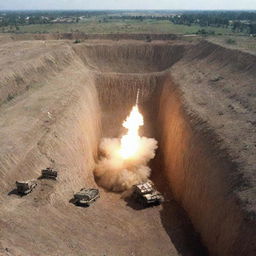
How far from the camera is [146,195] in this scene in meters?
34.9

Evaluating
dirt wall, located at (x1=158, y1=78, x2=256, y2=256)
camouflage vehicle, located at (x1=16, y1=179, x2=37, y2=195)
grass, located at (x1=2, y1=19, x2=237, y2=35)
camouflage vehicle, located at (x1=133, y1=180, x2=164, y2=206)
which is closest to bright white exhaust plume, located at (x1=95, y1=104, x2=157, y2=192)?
dirt wall, located at (x1=158, y1=78, x2=256, y2=256)

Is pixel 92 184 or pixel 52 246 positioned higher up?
pixel 52 246

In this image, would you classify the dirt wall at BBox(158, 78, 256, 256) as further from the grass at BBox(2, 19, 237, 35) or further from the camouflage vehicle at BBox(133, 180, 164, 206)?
the grass at BBox(2, 19, 237, 35)

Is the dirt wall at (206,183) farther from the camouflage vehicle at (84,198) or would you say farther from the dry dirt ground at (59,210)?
the camouflage vehicle at (84,198)

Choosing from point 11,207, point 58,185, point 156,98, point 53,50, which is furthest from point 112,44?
point 11,207

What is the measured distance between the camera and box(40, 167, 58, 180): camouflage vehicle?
3138cm

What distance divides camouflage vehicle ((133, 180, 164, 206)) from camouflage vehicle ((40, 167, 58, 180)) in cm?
841

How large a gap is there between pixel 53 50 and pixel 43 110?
27916mm

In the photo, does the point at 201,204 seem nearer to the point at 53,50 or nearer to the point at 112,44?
the point at 53,50

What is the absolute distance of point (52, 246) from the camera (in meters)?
24.5

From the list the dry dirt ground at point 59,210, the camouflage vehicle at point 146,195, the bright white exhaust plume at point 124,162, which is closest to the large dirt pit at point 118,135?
the dry dirt ground at point 59,210

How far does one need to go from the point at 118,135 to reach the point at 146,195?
1897cm

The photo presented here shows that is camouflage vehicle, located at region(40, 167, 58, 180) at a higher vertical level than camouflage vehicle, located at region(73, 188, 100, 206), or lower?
higher

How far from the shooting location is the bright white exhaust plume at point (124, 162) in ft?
128
